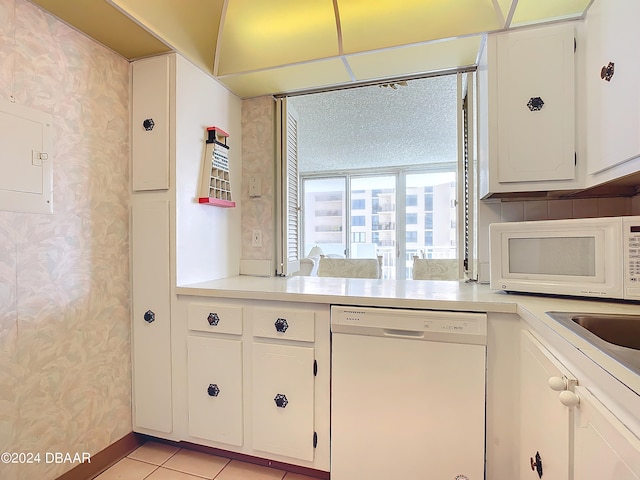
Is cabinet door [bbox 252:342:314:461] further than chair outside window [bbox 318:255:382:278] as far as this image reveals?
No

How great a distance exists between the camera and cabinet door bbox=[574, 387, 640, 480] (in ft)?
1.73

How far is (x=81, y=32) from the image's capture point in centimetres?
147

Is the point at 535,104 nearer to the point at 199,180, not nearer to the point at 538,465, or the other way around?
the point at 538,465

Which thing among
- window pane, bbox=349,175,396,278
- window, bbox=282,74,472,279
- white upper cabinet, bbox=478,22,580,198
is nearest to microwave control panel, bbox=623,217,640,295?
white upper cabinet, bbox=478,22,580,198

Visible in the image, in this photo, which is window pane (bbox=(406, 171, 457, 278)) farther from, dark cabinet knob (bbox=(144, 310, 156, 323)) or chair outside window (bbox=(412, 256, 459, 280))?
dark cabinet knob (bbox=(144, 310, 156, 323))

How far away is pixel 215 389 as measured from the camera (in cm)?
157

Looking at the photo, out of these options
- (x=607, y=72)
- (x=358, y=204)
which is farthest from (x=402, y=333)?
(x=358, y=204)

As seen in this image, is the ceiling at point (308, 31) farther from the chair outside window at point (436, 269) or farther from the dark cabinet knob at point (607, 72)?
the chair outside window at point (436, 269)

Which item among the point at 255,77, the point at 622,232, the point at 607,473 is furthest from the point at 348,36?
the point at 607,473

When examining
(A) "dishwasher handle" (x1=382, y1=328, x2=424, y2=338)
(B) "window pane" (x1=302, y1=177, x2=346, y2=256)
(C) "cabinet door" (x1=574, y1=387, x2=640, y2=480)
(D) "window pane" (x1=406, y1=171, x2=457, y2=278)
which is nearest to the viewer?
(C) "cabinet door" (x1=574, y1=387, x2=640, y2=480)

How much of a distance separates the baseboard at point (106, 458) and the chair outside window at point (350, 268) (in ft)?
5.03

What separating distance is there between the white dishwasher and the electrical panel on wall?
50.8 inches

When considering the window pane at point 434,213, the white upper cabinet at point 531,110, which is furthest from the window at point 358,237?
the white upper cabinet at point 531,110

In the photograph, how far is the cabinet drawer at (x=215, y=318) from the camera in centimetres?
153
